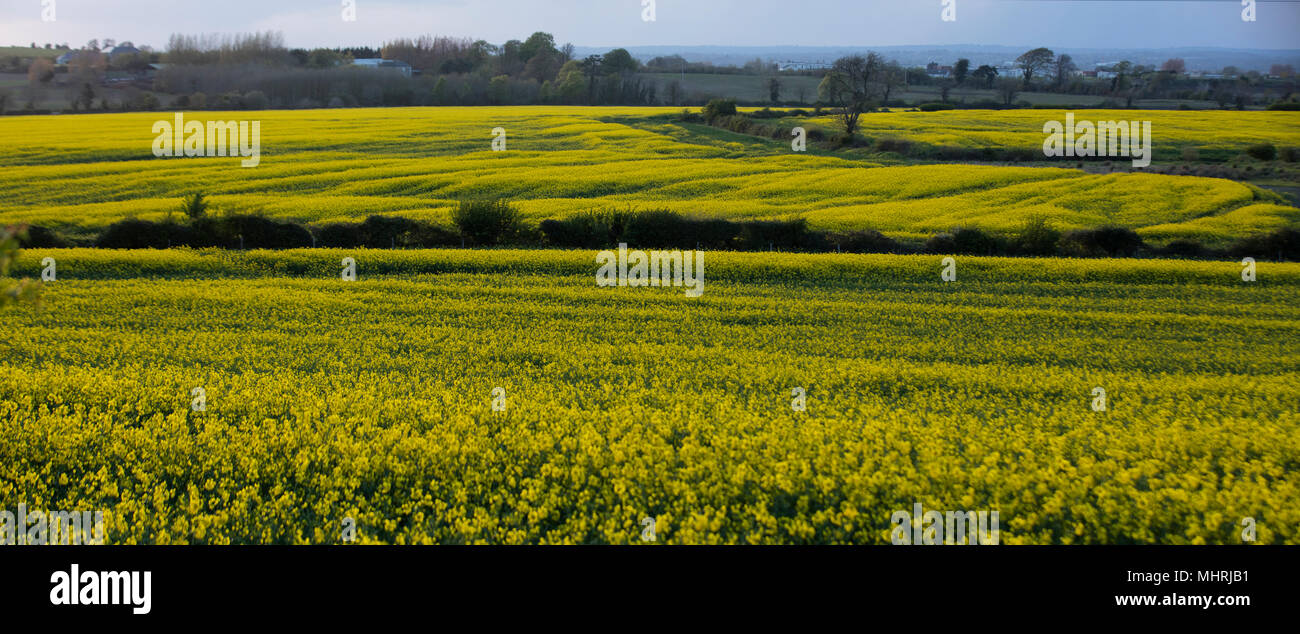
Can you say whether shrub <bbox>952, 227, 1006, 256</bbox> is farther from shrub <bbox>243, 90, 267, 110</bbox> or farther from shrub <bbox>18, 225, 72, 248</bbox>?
shrub <bbox>243, 90, 267, 110</bbox>

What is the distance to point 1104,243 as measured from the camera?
79.9 ft

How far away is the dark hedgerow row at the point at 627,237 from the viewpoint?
24188mm

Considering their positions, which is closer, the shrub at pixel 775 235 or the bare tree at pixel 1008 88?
the shrub at pixel 775 235

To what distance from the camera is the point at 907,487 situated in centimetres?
780

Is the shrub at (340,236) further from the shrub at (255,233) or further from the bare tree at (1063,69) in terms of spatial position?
the bare tree at (1063,69)

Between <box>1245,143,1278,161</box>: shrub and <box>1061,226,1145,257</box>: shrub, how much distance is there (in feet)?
94.2

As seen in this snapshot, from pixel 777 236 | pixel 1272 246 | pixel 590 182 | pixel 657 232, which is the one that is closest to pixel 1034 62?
pixel 590 182

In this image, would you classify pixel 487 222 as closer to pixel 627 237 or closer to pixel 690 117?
pixel 627 237

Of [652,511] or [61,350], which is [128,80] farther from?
[652,511]

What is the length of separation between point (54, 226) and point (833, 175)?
103 ft

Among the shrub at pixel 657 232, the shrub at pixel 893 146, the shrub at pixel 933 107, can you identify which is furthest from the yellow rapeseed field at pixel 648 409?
the shrub at pixel 933 107

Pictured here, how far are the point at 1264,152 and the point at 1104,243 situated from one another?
98.0ft

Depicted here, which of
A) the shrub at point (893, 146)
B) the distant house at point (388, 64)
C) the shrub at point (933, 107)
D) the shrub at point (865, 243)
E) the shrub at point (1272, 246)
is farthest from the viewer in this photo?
the distant house at point (388, 64)

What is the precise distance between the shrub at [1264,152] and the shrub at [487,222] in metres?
43.1
